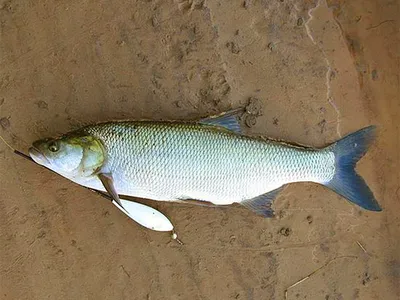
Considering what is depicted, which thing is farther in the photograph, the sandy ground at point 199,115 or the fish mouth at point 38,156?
the sandy ground at point 199,115

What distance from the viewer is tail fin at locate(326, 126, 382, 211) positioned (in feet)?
10.9

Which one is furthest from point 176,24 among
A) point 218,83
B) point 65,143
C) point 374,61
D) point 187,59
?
point 374,61

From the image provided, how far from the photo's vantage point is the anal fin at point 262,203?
3.35m

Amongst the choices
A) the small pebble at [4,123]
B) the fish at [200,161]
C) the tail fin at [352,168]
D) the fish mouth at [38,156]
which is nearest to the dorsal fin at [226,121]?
the fish at [200,161]

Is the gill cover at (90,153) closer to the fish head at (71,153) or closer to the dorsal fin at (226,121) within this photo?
the fish head at (71,153)

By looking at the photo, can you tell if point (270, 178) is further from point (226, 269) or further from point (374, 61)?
point (374, 61)

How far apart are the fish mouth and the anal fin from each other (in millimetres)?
1119

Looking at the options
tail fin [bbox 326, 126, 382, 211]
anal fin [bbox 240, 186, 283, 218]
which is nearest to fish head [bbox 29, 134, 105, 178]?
anal fin [bbox 240, 186, 283, 218]

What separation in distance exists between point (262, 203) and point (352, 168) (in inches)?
21.7

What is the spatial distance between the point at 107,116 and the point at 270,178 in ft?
3.34

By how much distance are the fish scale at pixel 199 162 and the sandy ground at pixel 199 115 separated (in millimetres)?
259

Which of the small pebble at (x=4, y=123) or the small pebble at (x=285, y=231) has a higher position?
the small pebble at (x=4, y=123)

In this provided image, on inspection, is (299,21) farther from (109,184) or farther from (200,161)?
(109,184)

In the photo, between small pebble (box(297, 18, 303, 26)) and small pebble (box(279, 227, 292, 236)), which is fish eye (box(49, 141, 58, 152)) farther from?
small pebble (box(297, 18, 303, 26))
